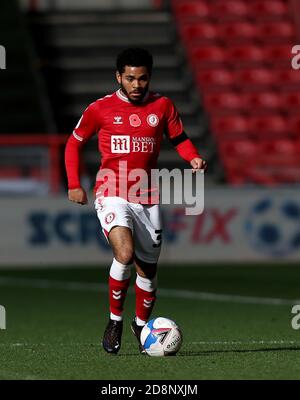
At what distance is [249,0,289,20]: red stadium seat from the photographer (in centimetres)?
2428

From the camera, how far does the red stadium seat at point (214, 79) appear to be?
22734 millimetres

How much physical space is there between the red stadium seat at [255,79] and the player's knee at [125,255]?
15.1 meters

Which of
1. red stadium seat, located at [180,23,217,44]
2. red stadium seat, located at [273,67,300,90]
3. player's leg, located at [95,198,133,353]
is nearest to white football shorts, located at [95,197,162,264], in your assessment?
player's leg, located at [95,198,133,353]

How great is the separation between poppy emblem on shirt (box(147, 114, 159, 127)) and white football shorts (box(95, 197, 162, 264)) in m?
0.52

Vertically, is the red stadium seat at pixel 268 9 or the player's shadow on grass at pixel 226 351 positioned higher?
the red stadium seat at pixel 268 9

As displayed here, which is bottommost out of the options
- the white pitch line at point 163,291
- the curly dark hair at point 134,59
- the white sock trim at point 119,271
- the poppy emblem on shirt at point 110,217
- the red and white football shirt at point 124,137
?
the white sock trim at point 119,271

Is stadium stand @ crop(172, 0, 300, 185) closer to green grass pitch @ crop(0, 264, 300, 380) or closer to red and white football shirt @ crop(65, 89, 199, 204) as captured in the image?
green grass pitch @ crop(0, 264, 300, 380)

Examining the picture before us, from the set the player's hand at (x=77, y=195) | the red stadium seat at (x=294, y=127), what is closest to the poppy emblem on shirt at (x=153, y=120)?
the player's hand at (x=77, y=195)

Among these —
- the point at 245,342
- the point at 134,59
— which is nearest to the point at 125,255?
the point at 134,59

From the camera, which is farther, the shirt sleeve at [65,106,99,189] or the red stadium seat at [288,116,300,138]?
the red stadium seat at [288,116,300,138]

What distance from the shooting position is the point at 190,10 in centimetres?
2398

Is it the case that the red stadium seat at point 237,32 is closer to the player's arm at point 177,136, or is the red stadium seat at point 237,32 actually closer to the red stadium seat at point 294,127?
the red stadium seat at point 294,127

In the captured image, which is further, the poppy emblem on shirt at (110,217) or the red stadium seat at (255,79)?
the red stadium seat at (255,79)

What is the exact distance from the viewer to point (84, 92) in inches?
902
